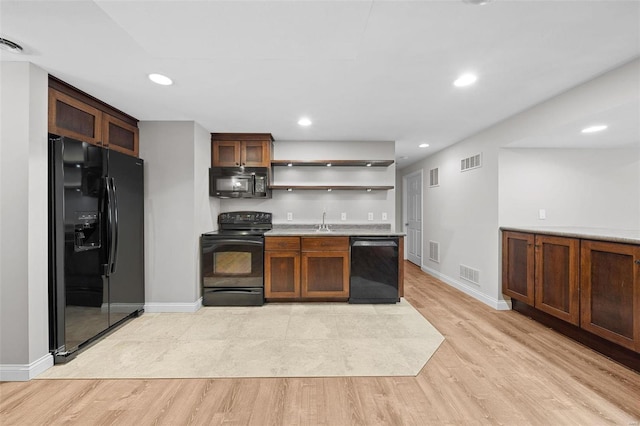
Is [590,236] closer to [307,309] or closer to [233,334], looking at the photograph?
[307,309]

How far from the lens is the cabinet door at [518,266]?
315cm

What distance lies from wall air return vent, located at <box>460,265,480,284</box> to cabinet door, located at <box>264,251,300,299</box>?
2.55m

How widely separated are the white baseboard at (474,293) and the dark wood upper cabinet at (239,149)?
347 cm

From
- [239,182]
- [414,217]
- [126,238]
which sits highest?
[239,182]

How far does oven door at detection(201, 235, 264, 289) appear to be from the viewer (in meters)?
3.66

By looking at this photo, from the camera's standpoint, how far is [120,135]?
3158mm

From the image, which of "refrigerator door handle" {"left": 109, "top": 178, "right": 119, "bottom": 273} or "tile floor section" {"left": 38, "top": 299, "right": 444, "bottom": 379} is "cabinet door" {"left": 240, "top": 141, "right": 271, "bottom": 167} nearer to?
"refrigerator door handle" {"left": 109, "top": 178, "right": 119, "bottom": 273}

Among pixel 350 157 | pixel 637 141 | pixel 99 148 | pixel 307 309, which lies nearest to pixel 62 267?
pixel 99 148

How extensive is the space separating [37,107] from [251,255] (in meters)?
2.43

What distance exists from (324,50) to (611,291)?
298 cm

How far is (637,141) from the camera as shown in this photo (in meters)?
3.25

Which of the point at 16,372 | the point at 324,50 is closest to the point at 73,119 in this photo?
the point at 16,372

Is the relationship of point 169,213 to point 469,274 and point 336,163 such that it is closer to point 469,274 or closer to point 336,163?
point 336,163

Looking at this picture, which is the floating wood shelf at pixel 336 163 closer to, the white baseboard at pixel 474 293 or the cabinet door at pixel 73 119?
the cabinet door at pixel 73 119
